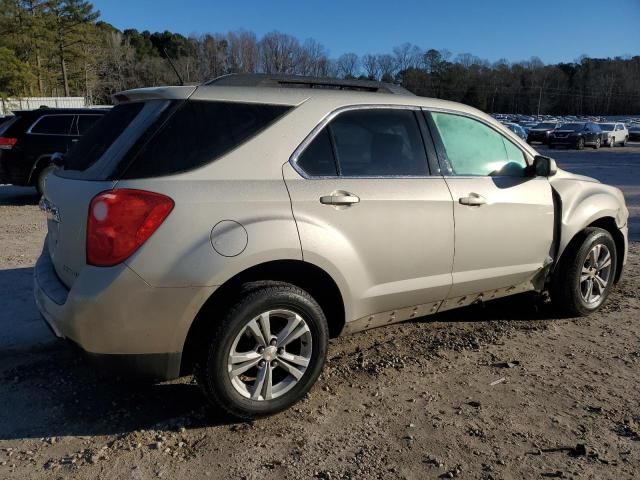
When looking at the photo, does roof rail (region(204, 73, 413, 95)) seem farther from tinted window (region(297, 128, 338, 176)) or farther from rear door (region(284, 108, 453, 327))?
tinted window (region(297, 128, 338, 176))

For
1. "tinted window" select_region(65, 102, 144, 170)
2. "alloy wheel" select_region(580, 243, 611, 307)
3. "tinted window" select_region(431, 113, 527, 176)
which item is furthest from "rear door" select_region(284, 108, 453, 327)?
"alloy wheel" select_region(580, 243, 611, 307)

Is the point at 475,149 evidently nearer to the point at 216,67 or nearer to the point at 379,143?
the point at 379,143

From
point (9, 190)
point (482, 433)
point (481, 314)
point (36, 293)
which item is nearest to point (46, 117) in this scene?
point (9, 190)

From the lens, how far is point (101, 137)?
3.21 m

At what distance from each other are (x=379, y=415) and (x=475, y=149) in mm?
2021

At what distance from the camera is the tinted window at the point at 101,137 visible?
306 centimetres

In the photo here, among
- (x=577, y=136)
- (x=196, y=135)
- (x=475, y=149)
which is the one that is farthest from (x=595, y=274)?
(x=577, y=136)

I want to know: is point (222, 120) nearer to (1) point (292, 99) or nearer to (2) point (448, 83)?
(1) point (292, 99)

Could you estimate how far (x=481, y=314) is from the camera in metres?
4.91

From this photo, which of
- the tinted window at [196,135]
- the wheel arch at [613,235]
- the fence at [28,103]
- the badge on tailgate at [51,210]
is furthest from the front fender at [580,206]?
the fence at [28,103]

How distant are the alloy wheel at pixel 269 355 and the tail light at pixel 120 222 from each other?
71 cm

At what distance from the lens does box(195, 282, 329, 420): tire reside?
112 inches

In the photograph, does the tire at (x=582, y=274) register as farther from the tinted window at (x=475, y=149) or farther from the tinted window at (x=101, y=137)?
the tinted window at (x=101, y=137)

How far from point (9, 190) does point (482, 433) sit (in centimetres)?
1220
